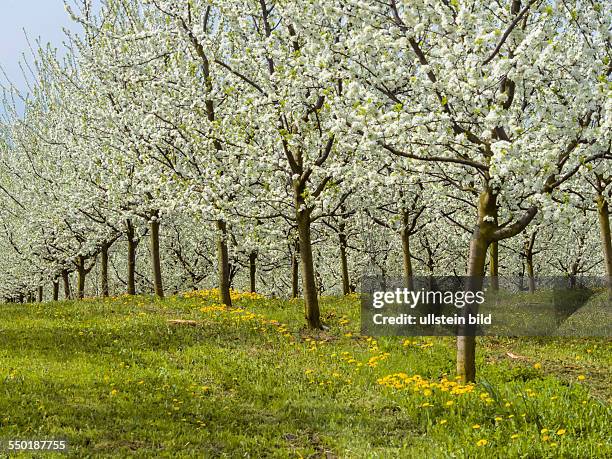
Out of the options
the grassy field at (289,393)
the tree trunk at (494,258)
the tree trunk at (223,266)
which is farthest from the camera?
the tree trunk at (494,258)

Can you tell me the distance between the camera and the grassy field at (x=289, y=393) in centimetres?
704

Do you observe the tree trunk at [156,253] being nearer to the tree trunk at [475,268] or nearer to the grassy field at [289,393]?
the grassy field at [289,393]

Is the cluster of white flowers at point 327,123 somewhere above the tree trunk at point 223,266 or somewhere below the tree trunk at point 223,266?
above

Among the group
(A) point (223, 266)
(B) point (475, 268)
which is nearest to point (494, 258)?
(A) point (223, 266)

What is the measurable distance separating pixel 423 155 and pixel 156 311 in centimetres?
1100

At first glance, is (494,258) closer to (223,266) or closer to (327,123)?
(223,266)

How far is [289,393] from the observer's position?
9.36 m

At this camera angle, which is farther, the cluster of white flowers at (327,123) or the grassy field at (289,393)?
the cluster of white flowers at (327,123)

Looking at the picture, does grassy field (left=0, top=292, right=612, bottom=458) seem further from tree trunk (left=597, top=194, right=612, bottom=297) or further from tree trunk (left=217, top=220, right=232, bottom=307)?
tree trunk (left=597, top=194, right=612, bottom=297)

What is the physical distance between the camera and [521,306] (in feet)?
65.3

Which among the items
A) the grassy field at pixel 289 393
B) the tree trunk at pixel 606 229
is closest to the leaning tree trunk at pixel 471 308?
the grassy field at pixel 289 393

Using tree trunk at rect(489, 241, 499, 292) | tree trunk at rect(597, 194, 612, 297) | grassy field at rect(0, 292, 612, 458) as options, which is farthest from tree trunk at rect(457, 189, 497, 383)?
tree trunk at rect(489, 241, 499, 292)

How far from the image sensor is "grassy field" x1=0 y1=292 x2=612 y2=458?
23.1ft

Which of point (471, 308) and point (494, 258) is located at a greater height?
point (494, 258)
